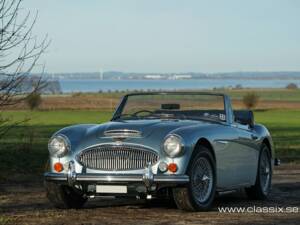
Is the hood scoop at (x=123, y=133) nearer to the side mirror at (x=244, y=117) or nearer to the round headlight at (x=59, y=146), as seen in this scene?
the round headlight at (x=59, y=146)

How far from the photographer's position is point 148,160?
809 cm

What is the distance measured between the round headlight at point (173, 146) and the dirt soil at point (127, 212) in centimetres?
71

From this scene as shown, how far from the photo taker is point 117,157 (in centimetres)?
815

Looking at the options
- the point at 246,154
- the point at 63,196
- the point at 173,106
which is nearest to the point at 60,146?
the point at 63,196

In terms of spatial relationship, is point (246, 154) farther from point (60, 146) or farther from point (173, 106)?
point (60, 146)

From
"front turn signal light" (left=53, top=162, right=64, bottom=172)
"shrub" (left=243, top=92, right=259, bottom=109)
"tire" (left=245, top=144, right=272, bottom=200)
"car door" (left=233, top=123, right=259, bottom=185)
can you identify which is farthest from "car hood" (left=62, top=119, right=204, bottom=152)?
"shrub" (left=243, top=92, right=259, bottom=109)

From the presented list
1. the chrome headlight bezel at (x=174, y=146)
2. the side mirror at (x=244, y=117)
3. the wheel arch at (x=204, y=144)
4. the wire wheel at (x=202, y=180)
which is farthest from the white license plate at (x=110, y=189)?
the side mirror at (x=244, y=117)

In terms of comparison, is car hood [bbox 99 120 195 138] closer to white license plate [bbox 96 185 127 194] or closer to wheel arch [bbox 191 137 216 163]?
wheel arch [bbox 191 137 216 163]

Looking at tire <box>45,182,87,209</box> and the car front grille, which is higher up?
the car front grille

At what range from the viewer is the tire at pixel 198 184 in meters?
8.16

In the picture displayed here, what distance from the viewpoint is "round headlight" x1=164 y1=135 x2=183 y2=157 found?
26.5 ft

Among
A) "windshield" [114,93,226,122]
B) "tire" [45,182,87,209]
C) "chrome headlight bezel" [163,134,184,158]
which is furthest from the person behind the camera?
"windshield" [114,93,226,122]

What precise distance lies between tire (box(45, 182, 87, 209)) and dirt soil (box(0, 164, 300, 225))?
11cm

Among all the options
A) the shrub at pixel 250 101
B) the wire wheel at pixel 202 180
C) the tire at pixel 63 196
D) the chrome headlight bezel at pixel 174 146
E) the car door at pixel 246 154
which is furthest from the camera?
the shrub at pixel 250 101
